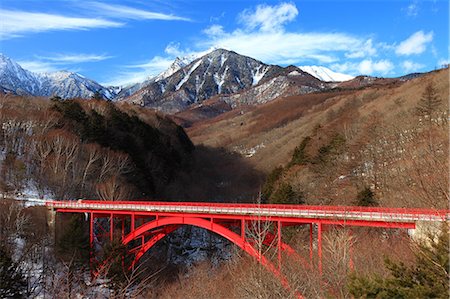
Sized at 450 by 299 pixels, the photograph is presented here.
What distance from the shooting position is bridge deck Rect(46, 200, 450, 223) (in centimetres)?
1887

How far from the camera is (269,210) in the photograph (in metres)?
23.4

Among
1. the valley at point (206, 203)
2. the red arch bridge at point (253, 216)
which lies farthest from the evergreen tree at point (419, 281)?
the red arch bridge at point (253, 216)

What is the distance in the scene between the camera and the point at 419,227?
59.4ft

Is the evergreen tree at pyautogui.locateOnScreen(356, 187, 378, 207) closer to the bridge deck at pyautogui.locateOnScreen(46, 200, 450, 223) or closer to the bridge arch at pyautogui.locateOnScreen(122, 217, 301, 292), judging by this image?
the bridge deck at pyautogui.locateOnScreen(46, 200, 450, 223)

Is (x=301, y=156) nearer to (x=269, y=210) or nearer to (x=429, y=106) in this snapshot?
(x=429, y=106)

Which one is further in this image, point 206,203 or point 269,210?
point 206,203

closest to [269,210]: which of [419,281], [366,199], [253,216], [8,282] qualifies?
[253,216]

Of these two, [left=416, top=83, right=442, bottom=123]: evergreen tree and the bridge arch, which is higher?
[left=416, top=83, right=442, bottom=123]: evergreen tree

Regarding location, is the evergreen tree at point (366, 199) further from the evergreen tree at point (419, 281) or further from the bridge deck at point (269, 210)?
the evergreen tree at point (419, 281)

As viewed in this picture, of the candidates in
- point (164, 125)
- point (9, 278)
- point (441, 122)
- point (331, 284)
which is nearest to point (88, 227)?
point (9, 278)

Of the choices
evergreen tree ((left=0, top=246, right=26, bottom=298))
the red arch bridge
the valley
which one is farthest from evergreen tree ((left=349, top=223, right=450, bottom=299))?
evergreen tree ((left=0, top=246, right=26, bottom=298))

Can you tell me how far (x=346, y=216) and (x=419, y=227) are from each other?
11.4 ft

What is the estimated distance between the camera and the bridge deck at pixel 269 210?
61.9ft

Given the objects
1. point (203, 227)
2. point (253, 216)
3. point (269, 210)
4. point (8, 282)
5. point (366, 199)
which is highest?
point (269, 210)
